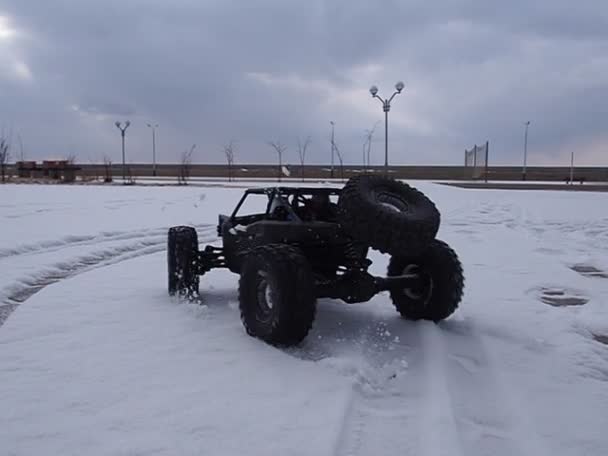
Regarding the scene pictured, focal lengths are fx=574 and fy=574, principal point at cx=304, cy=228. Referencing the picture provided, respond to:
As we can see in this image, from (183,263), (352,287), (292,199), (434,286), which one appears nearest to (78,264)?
(183,263)

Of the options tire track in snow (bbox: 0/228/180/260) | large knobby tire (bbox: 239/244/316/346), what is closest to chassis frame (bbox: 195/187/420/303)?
large knobby tire (bbox: 239/244/316/346)

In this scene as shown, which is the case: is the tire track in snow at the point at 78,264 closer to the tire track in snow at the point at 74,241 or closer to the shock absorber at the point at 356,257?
the tire track in snow at the point at 74,241

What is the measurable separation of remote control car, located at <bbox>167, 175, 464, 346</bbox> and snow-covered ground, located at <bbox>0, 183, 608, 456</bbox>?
30cm

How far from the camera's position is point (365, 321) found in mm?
6406

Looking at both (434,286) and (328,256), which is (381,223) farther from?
(434,286)

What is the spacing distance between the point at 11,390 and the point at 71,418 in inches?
30.2

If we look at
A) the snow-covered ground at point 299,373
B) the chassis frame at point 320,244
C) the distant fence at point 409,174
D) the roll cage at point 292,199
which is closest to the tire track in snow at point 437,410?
the snow-covered ground at point 299,373

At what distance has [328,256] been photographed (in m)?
6.22

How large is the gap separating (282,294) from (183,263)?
2588mm

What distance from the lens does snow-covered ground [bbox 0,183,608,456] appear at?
3553mm

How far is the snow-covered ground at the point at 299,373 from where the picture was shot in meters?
3.55

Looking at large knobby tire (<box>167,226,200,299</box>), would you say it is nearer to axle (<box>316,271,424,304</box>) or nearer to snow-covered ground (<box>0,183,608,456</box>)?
snow-covered ground (<box>0,183,608,456</box>)

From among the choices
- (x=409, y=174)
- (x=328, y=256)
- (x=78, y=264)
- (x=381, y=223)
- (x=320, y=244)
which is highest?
(x=381, y=223)

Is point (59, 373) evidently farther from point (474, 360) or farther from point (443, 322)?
point (443, 322)
